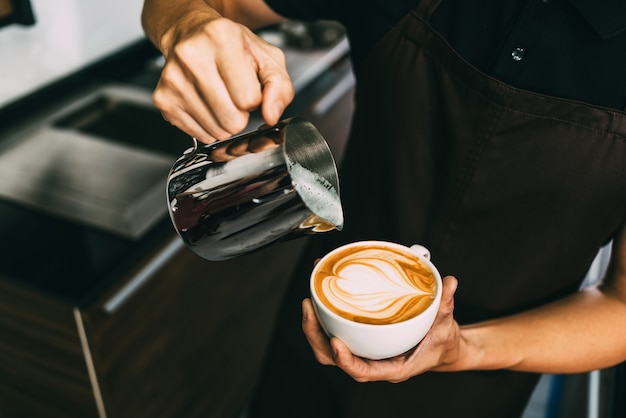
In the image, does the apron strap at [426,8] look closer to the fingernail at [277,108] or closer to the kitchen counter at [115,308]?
the fingernail at [277,108]

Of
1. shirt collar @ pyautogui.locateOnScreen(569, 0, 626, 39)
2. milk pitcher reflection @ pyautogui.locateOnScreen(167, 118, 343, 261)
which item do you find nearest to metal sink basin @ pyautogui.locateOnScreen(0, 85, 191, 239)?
milk pitcher reflection @ pyautogui.locateOnScreen(167, 118, 343, 261)

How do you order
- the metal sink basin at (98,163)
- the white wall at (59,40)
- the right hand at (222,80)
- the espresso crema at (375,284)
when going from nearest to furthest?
the right hand at (222,80)
the espresso crema at (375,284)
the metal sink basin at (98,163)
the white wall at (59,40)

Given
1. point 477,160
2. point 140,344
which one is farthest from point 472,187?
point 140,344

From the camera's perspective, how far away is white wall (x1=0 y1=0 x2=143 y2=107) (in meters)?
1.55

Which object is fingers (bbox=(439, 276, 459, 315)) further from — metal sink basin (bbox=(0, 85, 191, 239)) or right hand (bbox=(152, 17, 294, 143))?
metal sink basin (bbox=(0, 85, 191, 239))

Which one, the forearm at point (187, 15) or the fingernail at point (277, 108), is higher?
the forearm at point (187, 15)

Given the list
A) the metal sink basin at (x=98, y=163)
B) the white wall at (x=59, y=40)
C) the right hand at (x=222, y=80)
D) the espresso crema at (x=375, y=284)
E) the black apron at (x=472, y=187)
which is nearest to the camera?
the right hand at (x=222, y=80)

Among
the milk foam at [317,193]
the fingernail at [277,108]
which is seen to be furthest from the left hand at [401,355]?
the fingernail at [277,108]

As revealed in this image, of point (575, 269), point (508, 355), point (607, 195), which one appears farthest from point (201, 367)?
point (607, 195)

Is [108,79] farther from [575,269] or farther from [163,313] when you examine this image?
[575,269]

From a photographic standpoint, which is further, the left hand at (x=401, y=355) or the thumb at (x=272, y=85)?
the left hand at (x=401, y=355)

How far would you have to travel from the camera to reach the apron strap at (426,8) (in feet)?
3.03

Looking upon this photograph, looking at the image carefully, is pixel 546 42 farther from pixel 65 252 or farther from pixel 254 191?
pixel 65 252

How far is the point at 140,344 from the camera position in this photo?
4.37ft
